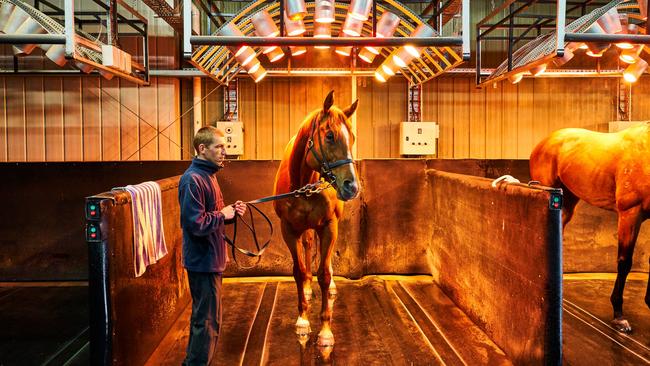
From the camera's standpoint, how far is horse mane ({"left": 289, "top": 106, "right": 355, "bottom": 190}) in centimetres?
323

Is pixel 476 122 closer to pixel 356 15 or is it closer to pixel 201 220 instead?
pixel 356 15

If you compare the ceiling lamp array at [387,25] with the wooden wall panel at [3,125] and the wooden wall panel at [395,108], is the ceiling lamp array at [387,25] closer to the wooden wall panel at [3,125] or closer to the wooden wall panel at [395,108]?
the wooden wall panel at [395,108]

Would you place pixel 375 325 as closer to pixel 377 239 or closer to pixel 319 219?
pixel 319 219

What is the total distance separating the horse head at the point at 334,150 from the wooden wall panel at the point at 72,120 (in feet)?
16.0

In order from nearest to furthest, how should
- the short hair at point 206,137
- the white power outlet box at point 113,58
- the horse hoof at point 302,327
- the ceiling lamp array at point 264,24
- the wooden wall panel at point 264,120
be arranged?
the short hair at point 206,137, the horse hoof at point 302,327, the ceiling lamp array at point 264,24, the white power outlet box at point 113,58, the wooden wall panel at point 264,120

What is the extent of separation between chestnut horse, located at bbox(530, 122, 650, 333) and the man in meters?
3.16

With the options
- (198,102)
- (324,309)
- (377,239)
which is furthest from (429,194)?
(198,102)

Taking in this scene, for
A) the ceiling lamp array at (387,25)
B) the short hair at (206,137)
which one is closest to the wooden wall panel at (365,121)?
the ceiling lamp array at (387,25)

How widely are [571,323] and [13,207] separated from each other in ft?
19.1

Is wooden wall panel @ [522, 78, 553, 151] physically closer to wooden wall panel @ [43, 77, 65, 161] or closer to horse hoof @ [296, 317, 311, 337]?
horse hoof @ [296, 317, 311, 337]

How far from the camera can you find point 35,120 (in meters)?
6.76

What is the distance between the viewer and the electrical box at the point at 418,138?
22.3ft

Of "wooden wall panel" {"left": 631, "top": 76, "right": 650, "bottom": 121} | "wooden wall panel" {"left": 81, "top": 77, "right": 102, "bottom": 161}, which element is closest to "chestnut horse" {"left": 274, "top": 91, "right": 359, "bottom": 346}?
"wooden wall panel" {"left": 81, "top": 77, "right": 102, "bottom": 161}

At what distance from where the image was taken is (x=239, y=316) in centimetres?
416
